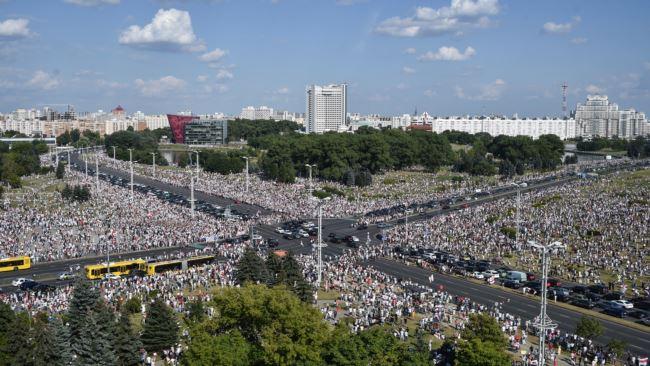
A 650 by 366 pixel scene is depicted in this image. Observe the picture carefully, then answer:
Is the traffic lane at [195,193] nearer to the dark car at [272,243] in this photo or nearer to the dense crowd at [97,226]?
the dense crowd at [97,226]

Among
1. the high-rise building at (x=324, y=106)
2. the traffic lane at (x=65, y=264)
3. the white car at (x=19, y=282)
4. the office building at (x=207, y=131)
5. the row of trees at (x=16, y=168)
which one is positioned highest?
the high-rise building at (x=324, y=106)

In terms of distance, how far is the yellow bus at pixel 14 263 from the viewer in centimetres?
3609

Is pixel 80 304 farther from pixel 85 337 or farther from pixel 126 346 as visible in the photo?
pixel 126 346

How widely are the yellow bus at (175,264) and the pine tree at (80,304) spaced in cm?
993

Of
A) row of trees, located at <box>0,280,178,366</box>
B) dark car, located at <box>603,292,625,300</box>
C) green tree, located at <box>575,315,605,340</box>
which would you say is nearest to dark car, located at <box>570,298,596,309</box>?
dark car, located at <box>603,292,625,300</box>

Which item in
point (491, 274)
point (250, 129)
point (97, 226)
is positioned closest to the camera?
point (491, 274)

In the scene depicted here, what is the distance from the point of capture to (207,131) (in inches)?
5871

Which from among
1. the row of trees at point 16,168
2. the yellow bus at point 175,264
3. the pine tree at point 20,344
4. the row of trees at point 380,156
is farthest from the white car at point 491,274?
the row of trees at point 16,168

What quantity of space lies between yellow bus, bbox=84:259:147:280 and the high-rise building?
161503mm

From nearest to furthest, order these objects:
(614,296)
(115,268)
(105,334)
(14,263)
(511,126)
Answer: (105,334), (614,296), (115,268), (14,263), (511,126)

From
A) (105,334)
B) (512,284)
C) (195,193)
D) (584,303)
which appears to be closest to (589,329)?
(584,303)

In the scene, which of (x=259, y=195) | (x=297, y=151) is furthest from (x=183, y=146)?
(x=259, y=195)

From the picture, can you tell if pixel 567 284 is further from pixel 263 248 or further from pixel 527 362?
pixel 263 248

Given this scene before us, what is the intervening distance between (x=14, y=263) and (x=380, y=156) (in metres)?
51.5
